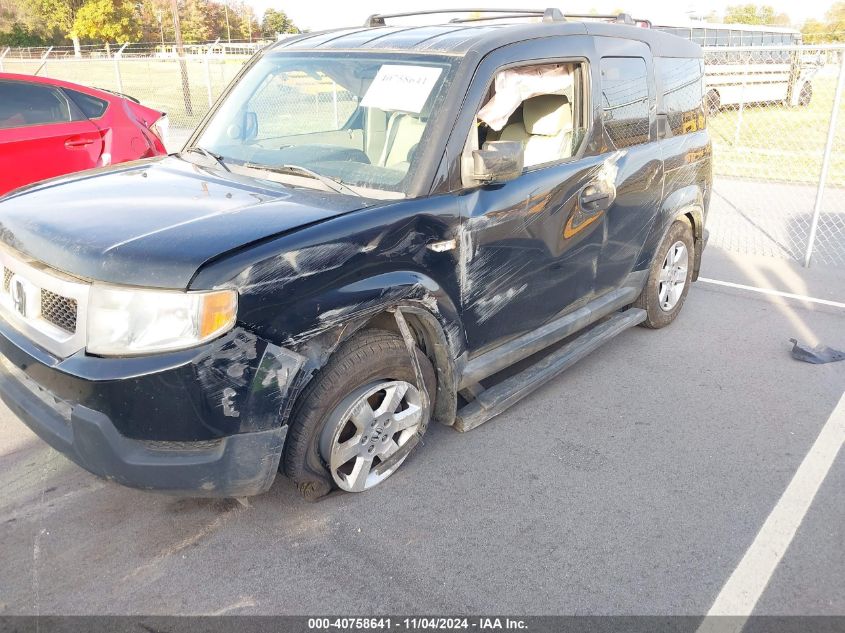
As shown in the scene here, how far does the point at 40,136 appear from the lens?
19.4ft

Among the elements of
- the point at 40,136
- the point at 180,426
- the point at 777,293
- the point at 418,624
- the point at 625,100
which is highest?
the point at 625,100

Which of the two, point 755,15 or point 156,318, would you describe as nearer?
point 156,318

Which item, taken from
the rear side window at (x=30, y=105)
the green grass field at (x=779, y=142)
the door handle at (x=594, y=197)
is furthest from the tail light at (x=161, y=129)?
the green grass field at (x=779, y=142)

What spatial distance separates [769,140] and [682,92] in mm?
10711

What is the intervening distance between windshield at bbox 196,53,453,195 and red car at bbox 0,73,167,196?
2.81m

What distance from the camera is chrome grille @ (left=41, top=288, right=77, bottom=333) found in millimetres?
2473

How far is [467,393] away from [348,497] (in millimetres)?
931

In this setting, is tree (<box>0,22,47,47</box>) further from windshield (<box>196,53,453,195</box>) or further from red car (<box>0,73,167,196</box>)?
windshield (<box>196,53,453,195</box>)

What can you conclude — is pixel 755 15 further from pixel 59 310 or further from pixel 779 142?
pixel 59 310

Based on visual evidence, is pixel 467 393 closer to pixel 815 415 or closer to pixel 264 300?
pixel 264 300

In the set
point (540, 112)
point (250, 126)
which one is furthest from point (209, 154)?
point (540, 112)

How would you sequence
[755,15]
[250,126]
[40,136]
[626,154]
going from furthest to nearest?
1. [755,15]
2. [40,136]
3. [626,154]
4. [250,126]

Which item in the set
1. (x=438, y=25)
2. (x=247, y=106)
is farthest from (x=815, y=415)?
(x=247, y=106)

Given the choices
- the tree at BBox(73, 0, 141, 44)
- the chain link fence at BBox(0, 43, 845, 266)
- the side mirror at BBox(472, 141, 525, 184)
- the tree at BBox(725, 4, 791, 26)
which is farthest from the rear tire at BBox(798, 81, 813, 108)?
the tree at BBox(73, 0, 141, 44)
